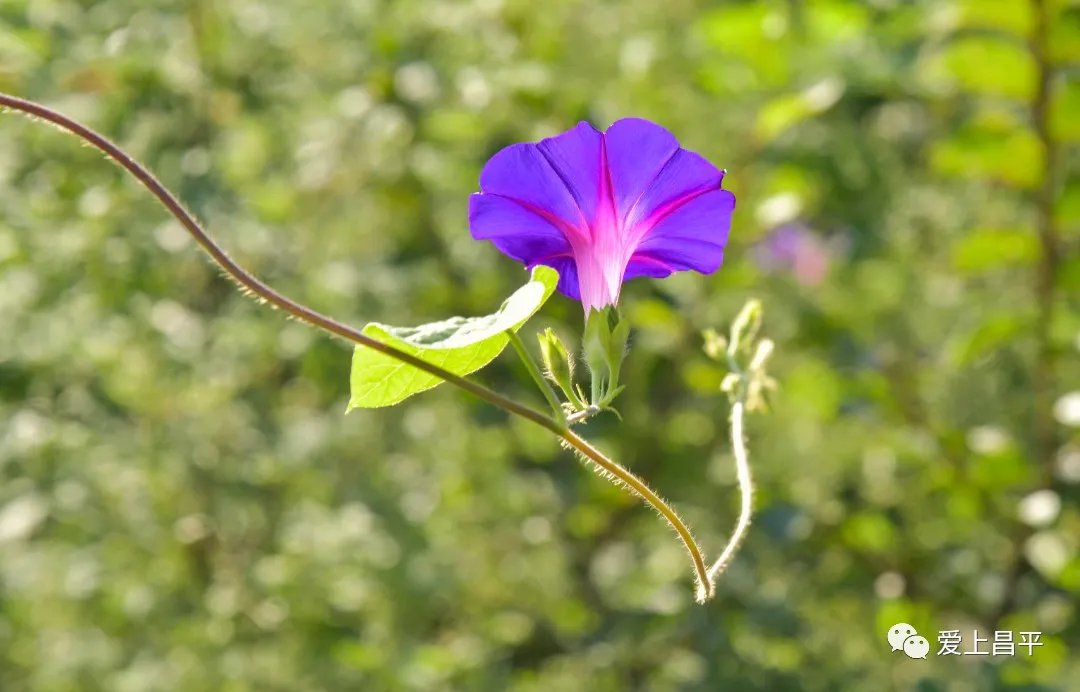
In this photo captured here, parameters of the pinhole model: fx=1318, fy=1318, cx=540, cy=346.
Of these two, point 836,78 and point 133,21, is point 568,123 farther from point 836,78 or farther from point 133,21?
point 133,21

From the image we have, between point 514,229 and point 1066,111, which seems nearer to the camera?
point 514,229

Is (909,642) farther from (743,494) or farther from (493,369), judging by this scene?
(493,369)

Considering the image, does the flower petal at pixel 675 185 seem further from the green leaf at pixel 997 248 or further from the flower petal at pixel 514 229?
the green leaf at pixel 997 248

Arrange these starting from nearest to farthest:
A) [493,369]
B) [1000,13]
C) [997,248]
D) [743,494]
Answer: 1. [743,494]
2. [1000,13]
3. [997,248]
4. [493,369]

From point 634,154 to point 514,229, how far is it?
85 mm

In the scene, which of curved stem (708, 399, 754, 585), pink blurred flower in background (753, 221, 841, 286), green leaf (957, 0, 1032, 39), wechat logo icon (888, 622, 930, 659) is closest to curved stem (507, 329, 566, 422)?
curved stem (708, 399, 754, 585)

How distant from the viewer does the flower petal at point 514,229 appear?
79 cm

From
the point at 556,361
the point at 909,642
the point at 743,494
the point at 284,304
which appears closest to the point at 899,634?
the point at 909,642

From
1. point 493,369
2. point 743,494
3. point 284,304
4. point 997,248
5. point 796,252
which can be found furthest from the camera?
point 796,252

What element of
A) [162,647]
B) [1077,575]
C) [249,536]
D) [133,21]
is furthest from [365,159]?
[1077,575]

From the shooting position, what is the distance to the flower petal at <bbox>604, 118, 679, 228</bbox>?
30.7 inches

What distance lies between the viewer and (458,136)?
1717mm

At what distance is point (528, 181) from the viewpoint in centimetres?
78

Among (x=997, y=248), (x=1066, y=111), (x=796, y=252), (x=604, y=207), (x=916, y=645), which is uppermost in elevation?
(x=796, y=252)
